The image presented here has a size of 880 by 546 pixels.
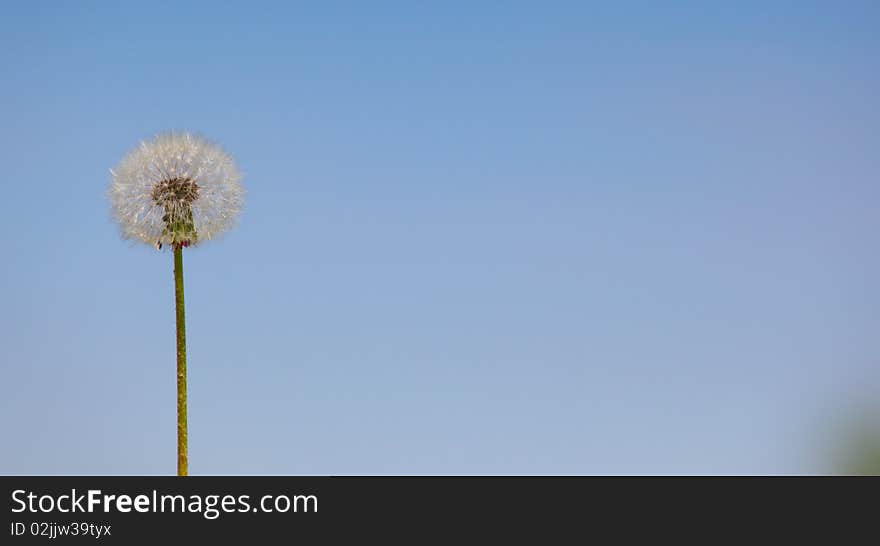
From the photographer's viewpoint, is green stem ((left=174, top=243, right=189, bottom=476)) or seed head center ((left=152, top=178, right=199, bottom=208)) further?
seed head center ((left=152, top=178, right=199, bottom=208))

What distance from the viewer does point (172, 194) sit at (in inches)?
1211

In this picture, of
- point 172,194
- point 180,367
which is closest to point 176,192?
point 172,194

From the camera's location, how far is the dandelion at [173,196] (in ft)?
100

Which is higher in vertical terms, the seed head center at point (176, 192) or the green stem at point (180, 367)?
the seed head center at point (176, 192)

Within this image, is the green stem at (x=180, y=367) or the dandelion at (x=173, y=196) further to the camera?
the dandelion at (x=173, y=196)

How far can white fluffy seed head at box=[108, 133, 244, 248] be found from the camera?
3059 cm

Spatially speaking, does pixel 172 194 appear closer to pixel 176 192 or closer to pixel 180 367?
pixel 176 192

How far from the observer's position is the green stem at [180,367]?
28.7 meters

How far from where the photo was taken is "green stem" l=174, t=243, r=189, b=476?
28688mm

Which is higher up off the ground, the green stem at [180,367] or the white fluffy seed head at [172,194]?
the white fluffy seed head at [172,194]

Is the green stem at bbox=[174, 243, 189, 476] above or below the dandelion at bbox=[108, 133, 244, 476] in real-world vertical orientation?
below
